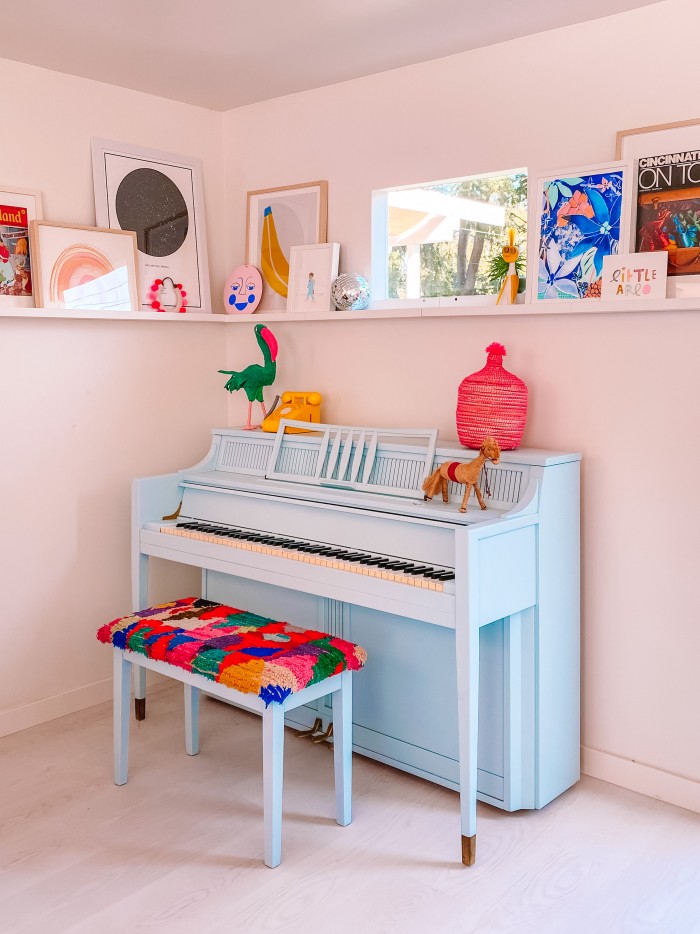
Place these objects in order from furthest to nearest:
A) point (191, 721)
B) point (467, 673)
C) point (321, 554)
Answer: point (191, 721)
point (321, 554)
point (467, 673)

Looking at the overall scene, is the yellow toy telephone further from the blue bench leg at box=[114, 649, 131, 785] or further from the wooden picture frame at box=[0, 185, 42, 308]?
the blue bench leg at box=[114, 649, 131, 785]

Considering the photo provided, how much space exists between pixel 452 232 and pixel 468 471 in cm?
104

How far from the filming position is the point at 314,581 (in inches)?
102

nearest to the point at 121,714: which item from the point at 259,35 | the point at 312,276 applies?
the point at 312,276

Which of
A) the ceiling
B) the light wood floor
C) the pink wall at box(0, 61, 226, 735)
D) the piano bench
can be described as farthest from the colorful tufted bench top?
the ceiling

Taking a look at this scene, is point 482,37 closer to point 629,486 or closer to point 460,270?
point 460,270

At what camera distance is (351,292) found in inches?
125

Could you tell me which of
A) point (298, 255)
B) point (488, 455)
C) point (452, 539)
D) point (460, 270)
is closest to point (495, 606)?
point (452, 539)

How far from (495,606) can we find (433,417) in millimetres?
912

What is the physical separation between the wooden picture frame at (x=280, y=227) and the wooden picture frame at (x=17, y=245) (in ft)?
2.77

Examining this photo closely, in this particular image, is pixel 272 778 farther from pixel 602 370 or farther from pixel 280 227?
pixel 280 227

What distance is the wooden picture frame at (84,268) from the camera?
3057 millimetres

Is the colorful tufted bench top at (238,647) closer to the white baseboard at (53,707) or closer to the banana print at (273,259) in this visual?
the white baseboard at (53,707)

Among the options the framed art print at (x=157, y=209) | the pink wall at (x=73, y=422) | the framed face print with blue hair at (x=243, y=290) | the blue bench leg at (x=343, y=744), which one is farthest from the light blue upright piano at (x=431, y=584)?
the framed art print at (x=157, y=209)
